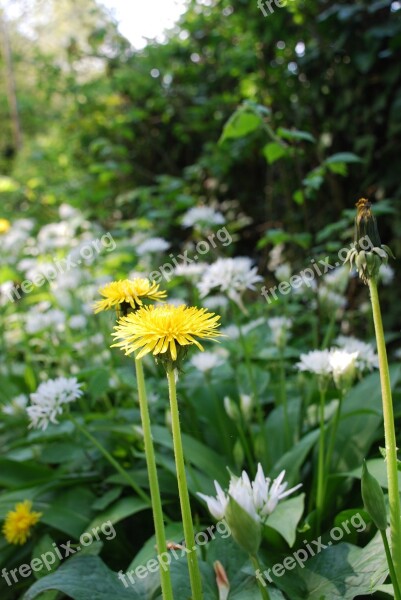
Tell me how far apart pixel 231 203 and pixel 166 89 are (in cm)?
121

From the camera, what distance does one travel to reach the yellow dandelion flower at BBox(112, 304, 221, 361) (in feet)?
2.95

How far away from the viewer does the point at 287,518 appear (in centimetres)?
131

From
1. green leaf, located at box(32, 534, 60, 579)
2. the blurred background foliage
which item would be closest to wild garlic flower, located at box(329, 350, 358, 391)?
green leaf, located at box(32, 534, 60, 579)

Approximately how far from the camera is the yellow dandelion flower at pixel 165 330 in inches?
35.4

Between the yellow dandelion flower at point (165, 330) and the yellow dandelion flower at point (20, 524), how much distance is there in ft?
2.92

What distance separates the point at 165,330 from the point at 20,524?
39.1 inches

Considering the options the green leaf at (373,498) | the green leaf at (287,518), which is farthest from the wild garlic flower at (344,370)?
the green leaf at (373,498)

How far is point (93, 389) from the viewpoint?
1.83m

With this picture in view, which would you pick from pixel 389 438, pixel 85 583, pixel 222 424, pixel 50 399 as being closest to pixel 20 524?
pixel 50 399

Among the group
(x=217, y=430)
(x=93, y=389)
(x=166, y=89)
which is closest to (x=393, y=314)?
(x=217, y=430)

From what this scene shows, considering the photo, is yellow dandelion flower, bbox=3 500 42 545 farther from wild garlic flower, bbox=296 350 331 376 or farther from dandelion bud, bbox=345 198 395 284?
dandelion bud, bbox=345 198 395 284

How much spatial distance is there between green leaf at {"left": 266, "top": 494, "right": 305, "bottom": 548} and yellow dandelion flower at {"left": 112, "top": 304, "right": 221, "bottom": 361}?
0.55 m

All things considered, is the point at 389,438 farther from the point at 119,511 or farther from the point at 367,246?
the point at 119,511

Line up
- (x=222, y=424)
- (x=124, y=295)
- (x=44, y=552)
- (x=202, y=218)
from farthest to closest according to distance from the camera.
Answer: (x=202, y=218)
(x=222, y=424)
(x=44, y=552)
(x=124, y=295)
